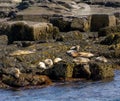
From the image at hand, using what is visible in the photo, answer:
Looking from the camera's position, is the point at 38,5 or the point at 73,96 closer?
the point at 73,96

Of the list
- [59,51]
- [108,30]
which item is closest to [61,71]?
[59,51]

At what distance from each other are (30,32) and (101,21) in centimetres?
579

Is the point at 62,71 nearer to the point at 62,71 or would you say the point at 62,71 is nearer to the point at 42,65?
the point at 62,71

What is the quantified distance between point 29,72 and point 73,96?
11.0 ft

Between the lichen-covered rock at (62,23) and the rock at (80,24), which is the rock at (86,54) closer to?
the rock at (80,24)

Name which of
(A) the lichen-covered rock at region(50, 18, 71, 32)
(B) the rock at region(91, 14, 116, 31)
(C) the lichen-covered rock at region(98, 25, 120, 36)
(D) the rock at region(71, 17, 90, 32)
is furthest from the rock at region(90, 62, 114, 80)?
(B) the rock at region(91, 14, 116, 31)

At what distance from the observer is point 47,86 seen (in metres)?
20.3

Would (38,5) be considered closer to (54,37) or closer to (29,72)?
(54,37)

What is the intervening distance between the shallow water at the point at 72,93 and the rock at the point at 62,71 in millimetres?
586

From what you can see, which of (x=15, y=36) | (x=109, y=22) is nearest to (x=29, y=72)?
(x=15, y=36)

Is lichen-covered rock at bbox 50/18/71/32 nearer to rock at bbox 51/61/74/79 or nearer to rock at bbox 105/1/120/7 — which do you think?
rock at bbox 51/61/74/79

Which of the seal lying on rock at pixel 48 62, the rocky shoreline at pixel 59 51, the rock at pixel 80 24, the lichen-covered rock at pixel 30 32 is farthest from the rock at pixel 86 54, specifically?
the rock at pixel 80 24

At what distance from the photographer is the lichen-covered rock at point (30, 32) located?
28.7 metres

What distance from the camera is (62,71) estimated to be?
68.8ft
